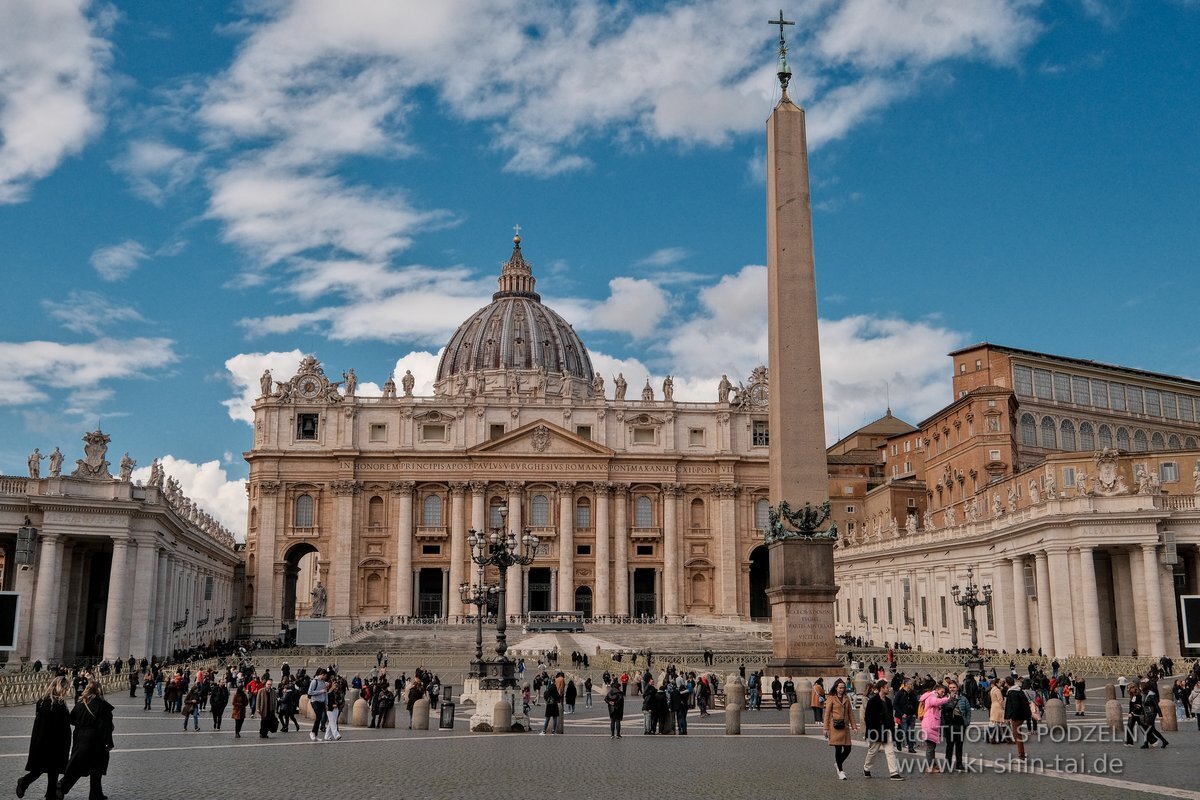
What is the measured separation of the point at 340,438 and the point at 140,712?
173 feet

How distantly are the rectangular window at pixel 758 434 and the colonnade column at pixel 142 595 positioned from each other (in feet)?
161

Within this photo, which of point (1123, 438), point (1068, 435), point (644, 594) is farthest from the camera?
point (644, 594)

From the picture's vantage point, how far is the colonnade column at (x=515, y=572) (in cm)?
7600

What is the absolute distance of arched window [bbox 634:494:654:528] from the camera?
80.7 m

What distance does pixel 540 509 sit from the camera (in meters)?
79.4

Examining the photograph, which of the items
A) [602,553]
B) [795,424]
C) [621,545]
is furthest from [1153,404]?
[795,424]

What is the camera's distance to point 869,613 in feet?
208

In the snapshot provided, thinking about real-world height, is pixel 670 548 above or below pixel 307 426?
below

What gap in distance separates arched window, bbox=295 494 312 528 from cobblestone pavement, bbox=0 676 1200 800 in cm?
5808

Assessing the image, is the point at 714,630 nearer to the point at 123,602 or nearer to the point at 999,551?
the point at 999,551

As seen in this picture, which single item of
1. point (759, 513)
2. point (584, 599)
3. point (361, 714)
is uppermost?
point (759, 513)

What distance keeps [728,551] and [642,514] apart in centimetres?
627

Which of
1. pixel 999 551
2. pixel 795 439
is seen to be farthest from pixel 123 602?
pixel 999 551

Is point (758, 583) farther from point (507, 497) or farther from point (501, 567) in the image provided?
point (501, 567)
